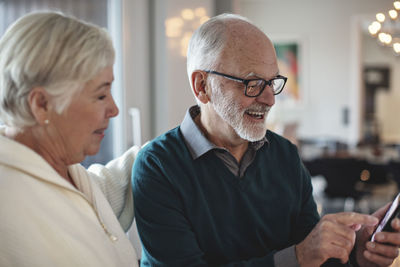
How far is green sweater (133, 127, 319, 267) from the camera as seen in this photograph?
1.35 m

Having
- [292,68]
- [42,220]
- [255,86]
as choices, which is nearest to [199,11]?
[255,86]

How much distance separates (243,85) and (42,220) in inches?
Answer: 29.6

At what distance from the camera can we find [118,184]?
146cm

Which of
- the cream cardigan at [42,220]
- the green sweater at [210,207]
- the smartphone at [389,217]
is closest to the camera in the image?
the cream cardigan at [42,220]

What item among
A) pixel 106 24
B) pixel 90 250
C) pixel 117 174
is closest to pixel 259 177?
pixel 117 174

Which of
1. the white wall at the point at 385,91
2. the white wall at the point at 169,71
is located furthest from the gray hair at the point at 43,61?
the white wall at the point at 385,91

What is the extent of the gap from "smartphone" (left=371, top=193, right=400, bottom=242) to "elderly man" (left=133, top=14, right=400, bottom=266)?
0.11 ft

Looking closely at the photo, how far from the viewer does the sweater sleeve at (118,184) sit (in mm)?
1427

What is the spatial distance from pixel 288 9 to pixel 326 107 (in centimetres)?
179

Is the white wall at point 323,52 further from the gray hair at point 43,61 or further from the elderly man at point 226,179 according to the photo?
the gray hair at point 43,61

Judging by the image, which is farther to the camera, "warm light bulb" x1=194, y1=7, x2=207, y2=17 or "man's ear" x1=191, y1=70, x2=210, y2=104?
"warm light bulb" x1=194, y1=7, x2=207, y2=17

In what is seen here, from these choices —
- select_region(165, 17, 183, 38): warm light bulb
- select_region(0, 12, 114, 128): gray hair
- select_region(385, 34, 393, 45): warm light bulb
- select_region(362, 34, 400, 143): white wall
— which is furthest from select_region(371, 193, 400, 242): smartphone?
select_region(362, 34, 400, 143): white wall

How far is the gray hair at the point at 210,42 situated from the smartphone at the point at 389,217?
689 millimetres

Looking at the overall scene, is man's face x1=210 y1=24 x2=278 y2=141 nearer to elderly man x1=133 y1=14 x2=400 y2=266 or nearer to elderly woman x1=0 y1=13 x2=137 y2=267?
elderly man x1=133 y1=14 x2=400 y2=266
